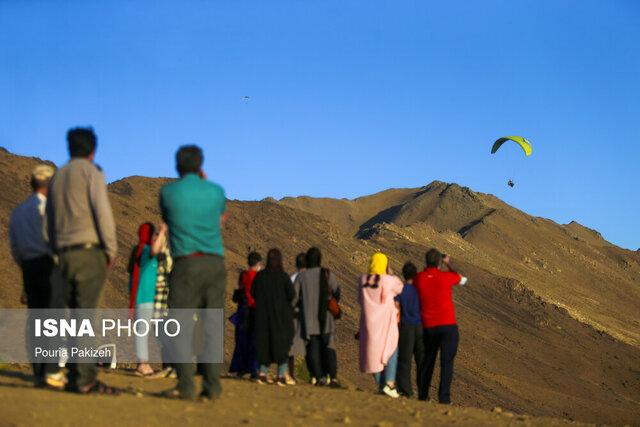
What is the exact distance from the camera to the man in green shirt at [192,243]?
8.09m

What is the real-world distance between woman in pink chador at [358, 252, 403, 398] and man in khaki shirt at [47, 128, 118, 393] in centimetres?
491

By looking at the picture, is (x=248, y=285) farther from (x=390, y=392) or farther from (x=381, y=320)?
(x=390, y=392)

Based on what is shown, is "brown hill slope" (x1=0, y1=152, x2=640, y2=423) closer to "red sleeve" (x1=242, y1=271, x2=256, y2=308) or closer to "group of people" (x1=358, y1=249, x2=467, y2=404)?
"red sleeve" (x1=242, y1=271, x2=256, y2=308)

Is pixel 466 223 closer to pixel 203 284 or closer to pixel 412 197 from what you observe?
pixel 412 197

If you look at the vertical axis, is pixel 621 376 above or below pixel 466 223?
below

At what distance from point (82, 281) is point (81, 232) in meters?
0.38

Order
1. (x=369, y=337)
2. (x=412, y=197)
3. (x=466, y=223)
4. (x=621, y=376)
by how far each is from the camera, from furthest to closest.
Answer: (x=412, y=197) < (x=466, y=223) < (x=621, y=376) < (x=369, y=337)

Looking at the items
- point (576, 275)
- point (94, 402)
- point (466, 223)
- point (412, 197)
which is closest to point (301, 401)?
point (94, 402)

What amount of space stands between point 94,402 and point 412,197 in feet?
361

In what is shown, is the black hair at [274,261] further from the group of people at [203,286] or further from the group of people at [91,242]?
the group of people at [91,242]

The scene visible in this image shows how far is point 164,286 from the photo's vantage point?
11234mm

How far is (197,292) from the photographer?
816cm

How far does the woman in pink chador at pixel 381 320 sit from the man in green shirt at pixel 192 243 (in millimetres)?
4188

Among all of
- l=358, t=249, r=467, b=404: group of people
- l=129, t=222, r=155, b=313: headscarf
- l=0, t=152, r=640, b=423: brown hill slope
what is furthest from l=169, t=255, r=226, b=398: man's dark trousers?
l=0, t=152, r=640, b=423: brown hill slope
